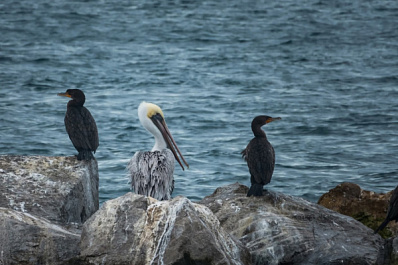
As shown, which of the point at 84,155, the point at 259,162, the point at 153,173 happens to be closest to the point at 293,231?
the point at 259,162

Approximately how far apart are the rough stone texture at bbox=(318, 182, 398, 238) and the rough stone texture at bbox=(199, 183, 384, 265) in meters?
0.50

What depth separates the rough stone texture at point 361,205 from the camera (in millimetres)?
8281

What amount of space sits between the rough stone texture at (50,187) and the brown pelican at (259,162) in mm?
1768

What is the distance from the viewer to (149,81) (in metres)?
23.7

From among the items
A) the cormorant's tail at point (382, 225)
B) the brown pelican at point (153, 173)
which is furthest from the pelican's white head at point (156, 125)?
the cormorant's tail at point (382, 225)

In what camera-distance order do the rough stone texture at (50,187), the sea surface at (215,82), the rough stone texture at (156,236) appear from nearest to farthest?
the rough stone texture at (156,236) < the rough stone texture at (50,187) < the sea surface at (215,82)

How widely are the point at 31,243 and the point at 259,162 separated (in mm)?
2692

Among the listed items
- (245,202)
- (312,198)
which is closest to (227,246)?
(245,202)

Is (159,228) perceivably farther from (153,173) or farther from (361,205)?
(361,205)

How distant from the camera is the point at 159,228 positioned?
6.75 m

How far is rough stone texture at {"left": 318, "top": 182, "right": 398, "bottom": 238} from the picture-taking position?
8281mm

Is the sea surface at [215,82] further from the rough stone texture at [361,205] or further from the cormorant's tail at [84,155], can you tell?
the rough stone texture at [361,205]

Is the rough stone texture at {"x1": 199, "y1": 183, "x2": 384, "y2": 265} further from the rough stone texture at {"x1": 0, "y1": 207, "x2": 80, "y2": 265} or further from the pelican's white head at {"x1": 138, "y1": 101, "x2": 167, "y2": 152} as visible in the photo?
the rough stone texture at {"x1": 0, "y1": 207, "x2": 80, "y2": 265}

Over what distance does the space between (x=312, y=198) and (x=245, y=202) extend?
15.0ft
